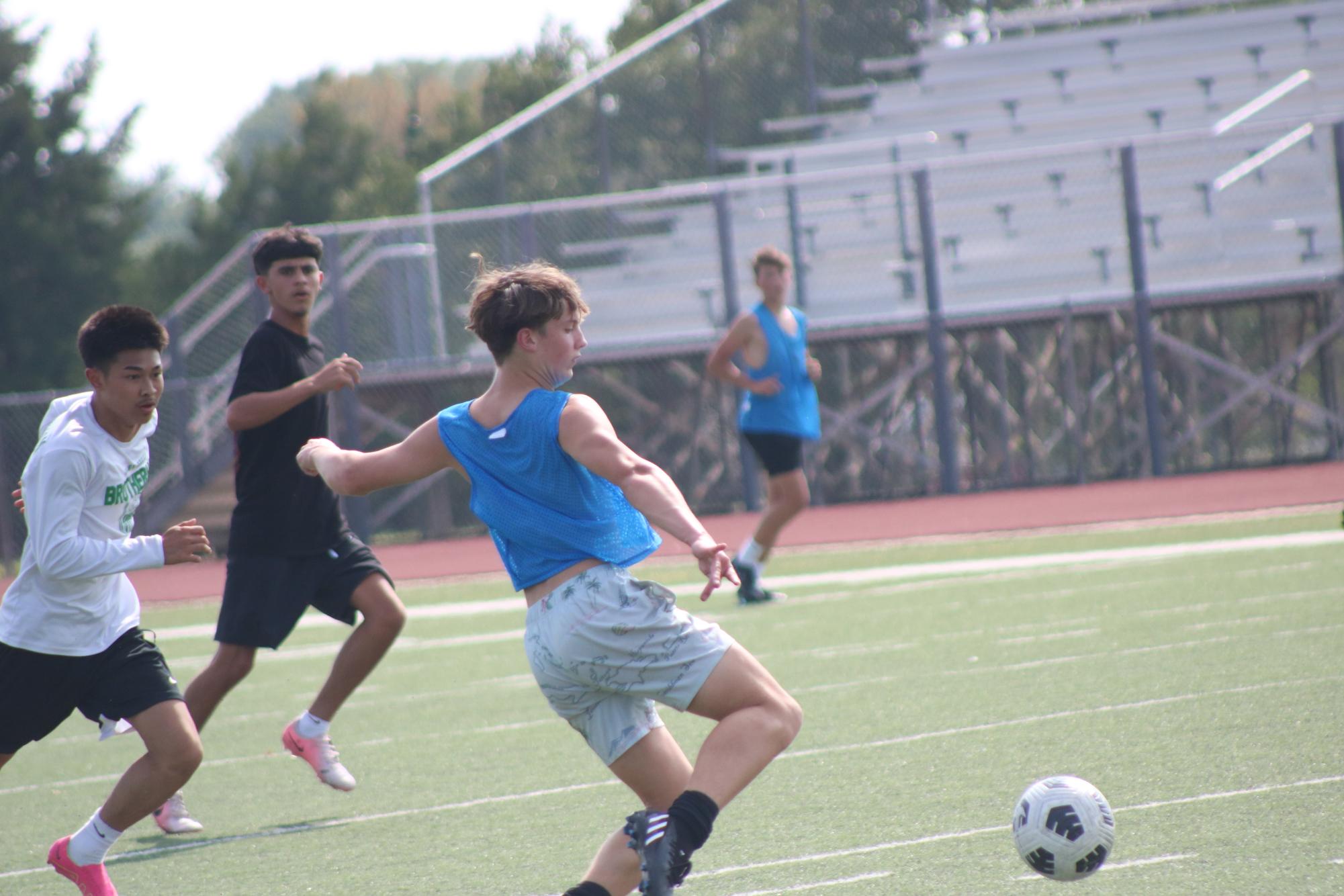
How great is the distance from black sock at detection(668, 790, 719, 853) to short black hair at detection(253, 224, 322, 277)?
363cm

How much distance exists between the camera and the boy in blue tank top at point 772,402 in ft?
36.2

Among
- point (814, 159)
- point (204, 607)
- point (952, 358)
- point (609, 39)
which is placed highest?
point (609, 39)

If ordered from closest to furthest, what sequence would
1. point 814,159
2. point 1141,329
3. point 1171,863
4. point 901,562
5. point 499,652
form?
point 1171,863 → point 499,652 → point 901,562 → point 1141,329 → point 814,159

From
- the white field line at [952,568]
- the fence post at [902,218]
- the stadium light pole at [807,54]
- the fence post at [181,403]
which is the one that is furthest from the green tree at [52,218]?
the white field line at [952,568]

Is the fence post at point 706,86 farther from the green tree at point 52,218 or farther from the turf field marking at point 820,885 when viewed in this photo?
the turf field marking at point 820,885

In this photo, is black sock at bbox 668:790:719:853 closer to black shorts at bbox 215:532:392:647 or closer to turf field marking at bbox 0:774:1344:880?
turf field marking at bbox 0:774:1344:880

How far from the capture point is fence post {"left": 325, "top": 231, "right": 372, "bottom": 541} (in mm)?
19250

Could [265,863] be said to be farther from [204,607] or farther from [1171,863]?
[204,607]

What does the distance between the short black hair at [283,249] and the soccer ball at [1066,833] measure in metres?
3.76

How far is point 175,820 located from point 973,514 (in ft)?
38.4

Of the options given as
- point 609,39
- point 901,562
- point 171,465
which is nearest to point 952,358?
point 901,562

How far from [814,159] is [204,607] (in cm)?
1285

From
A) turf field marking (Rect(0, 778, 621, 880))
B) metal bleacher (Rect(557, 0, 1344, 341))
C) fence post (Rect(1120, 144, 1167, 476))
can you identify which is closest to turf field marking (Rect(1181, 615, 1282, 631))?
turf field marking (Rect(0, 778, 621, 880))

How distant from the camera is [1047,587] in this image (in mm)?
10711
